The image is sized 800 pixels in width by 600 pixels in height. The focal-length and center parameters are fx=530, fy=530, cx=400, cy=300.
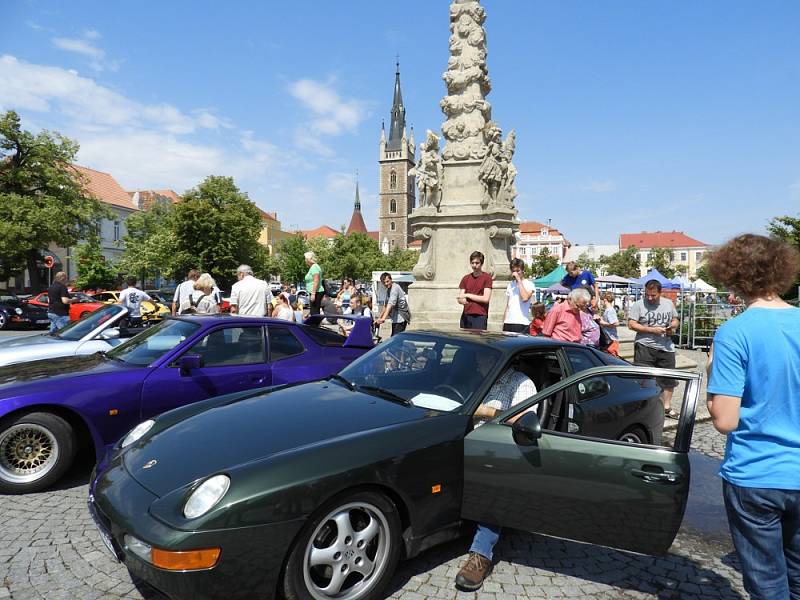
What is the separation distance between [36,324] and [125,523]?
20.6 meters

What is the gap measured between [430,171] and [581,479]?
10.4 m

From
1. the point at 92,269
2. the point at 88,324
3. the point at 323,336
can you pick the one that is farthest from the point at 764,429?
the point at 92,269

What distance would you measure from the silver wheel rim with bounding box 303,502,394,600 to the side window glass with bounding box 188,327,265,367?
2865 millimetres

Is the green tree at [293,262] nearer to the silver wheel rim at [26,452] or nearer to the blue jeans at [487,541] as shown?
the silver wheel rim at [26,452]

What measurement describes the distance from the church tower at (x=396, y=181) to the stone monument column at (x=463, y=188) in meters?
104

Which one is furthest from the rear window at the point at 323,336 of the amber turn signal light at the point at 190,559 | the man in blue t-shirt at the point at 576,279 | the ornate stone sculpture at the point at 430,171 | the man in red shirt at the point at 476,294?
the ornate stone sculpture at the point at 430,171

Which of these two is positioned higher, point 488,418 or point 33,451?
point 488,418

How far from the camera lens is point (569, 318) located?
6.41m

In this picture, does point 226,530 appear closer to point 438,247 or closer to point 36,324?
point 438,247

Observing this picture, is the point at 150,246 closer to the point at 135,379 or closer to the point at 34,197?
the point at 34,197

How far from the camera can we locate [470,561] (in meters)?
3.06

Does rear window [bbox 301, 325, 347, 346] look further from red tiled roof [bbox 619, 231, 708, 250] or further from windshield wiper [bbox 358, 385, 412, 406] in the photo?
red tiled roof [bbox 619, 231, 708, 250]

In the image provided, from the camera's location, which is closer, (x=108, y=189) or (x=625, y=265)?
(x=108, y=189)

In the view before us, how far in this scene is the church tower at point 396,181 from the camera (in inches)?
4626
